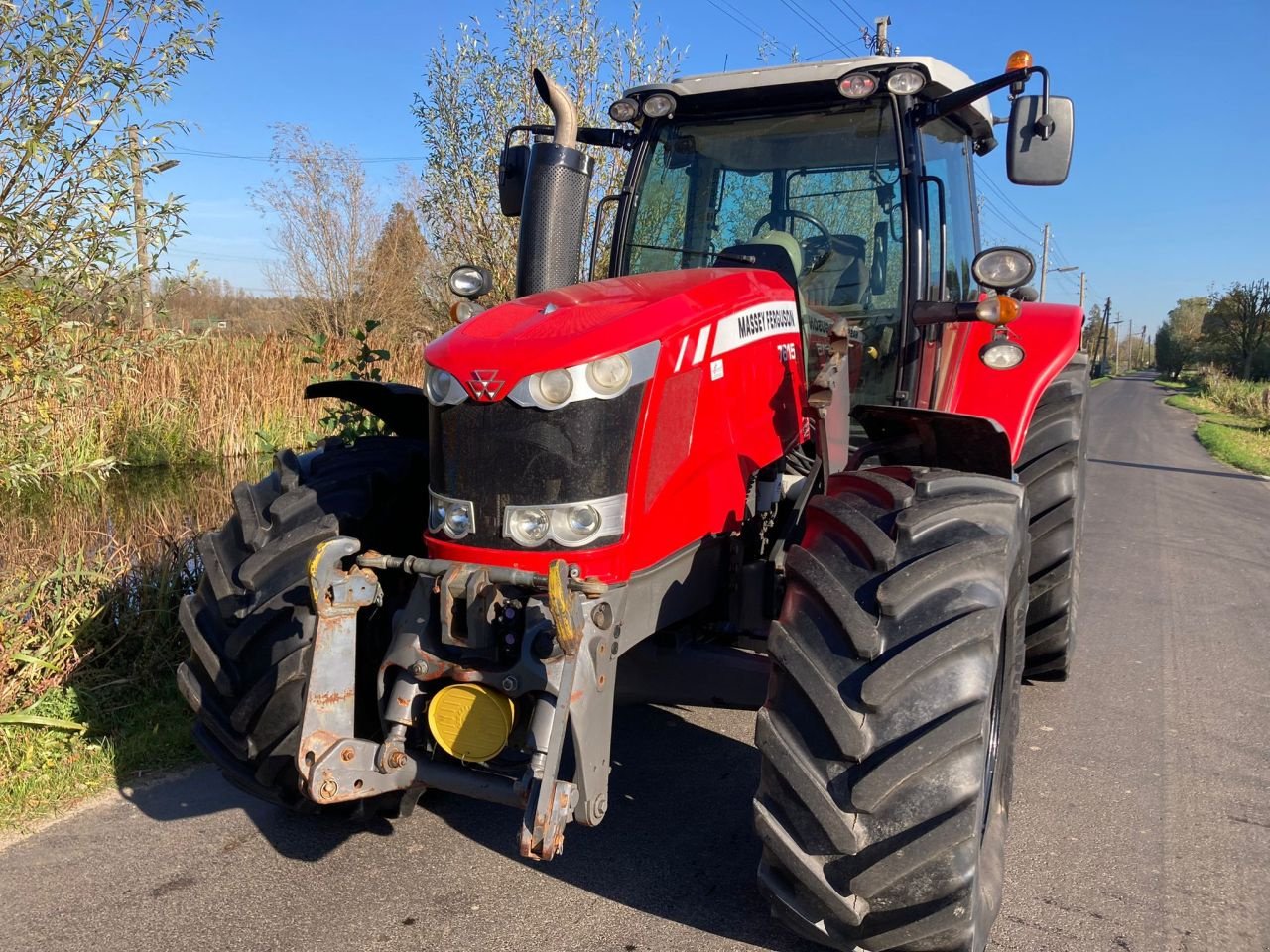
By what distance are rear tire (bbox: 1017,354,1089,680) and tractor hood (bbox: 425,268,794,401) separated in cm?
205

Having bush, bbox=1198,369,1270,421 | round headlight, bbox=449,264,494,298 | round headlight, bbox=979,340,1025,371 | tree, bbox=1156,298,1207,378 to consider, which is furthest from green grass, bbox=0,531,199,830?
tree, bbox=1156,298,1207,378

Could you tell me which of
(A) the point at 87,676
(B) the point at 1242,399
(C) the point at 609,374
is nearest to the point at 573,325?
(C) the point at 609,374

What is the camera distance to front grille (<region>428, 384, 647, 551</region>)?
2.55 m

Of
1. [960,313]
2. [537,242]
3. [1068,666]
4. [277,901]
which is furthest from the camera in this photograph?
[1068,666]

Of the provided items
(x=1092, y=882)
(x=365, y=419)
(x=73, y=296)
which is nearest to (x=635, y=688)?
(x=1092, y=882)

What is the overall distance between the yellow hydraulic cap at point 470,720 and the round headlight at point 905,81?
2.60m

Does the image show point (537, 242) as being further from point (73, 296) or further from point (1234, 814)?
point (1234, 814)

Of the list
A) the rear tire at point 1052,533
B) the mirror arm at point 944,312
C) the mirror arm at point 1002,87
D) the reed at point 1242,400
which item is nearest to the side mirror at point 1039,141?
the mirror arm at point 1002,87

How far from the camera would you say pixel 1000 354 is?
4.60m

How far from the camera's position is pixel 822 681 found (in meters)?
2.38

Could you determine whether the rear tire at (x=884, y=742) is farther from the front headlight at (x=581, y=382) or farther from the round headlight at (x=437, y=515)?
the round headlight at (x=437, y=515)

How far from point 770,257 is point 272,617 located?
6.73 ft

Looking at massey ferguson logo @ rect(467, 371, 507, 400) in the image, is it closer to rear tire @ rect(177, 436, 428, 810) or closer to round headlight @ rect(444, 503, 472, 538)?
round headlight @ rect(444, 503, 472, 538)

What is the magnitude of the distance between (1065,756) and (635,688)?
1961 mm
